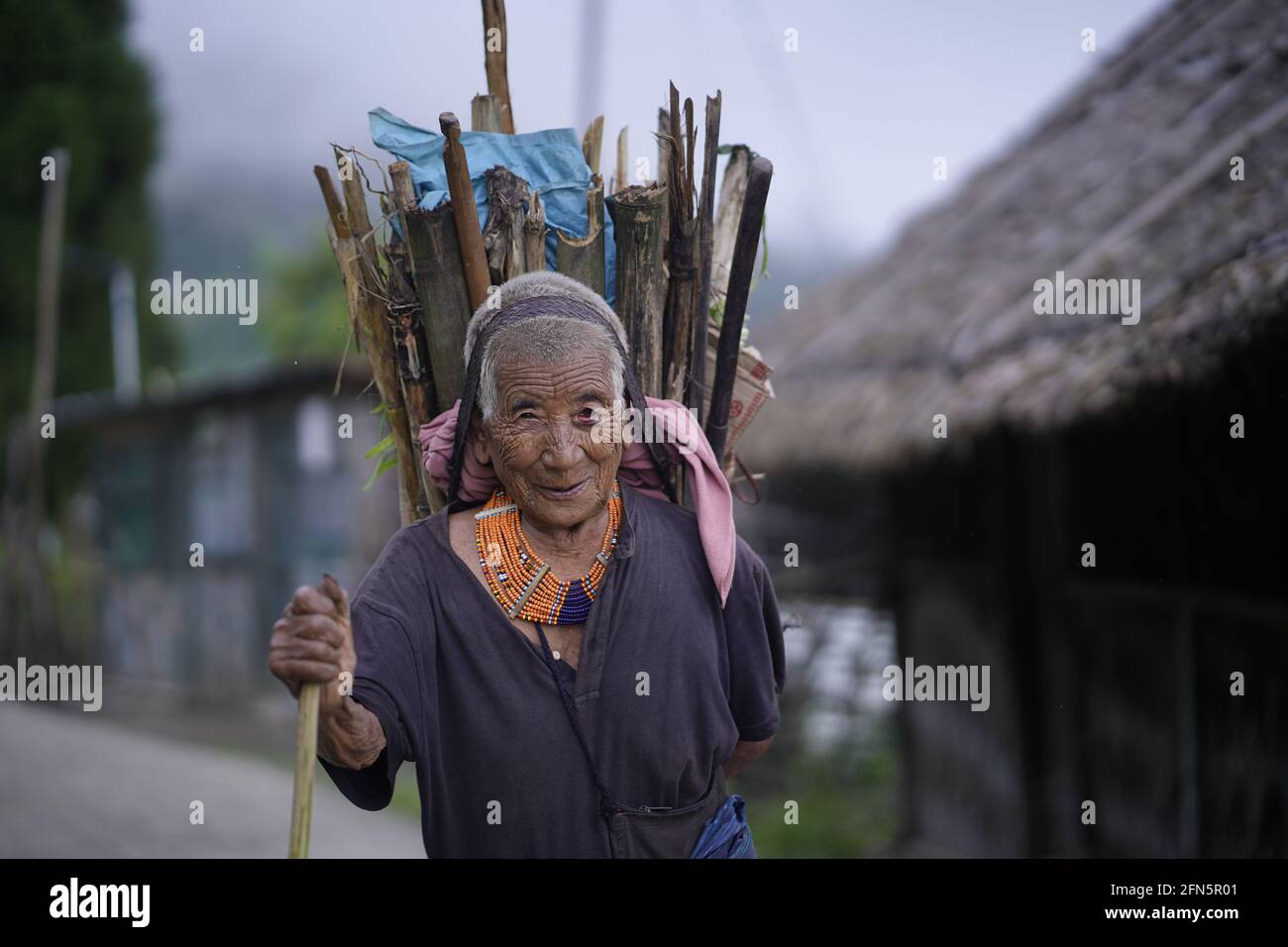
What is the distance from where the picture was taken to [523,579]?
7.77 feet

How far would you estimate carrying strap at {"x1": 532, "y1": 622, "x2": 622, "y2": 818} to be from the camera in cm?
230

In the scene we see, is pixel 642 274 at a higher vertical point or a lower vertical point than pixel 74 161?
lower

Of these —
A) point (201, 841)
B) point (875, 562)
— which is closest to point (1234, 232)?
point (875, 562)

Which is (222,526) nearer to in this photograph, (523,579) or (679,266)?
(679,266)

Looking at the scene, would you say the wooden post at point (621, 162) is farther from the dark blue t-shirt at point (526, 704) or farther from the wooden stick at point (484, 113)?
the dark blue t-shirt at point (526, 704)

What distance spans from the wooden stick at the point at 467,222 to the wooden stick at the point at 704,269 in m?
0.51

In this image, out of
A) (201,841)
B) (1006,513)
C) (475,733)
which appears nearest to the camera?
(475,733)

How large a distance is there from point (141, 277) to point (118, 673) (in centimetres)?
946

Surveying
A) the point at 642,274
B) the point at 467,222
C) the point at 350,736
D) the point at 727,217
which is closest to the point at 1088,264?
the point at 727,217

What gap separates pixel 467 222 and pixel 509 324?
36 cm

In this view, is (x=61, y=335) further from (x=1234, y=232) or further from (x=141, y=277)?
(x=1234, y=232)

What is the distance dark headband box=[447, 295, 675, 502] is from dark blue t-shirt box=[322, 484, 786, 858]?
0.18 metres

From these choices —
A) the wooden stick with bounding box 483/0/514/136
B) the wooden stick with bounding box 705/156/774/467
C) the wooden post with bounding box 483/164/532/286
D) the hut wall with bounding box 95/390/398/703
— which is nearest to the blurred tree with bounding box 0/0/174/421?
the hut wall with bounding box 95/390/398/703

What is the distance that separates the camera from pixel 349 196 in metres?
2.64
